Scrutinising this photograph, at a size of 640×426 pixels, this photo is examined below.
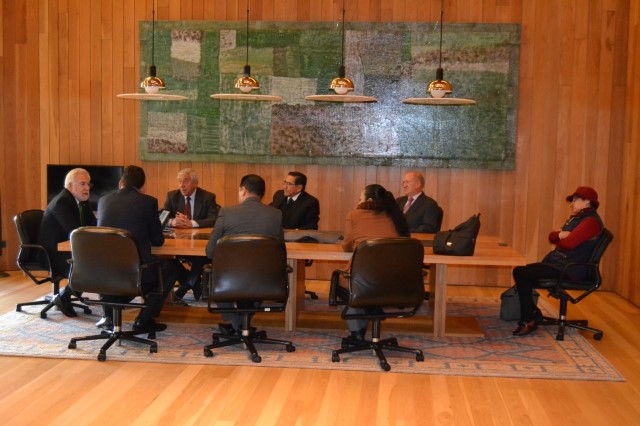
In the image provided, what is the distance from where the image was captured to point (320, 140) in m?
9.08

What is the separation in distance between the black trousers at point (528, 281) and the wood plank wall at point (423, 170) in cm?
219

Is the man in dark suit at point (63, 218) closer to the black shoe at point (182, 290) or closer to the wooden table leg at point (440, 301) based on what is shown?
the black shoe at point (182, 290)

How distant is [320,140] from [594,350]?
4.00 metres

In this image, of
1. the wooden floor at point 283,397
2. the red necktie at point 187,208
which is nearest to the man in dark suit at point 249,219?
the wooden floor at point 283,397

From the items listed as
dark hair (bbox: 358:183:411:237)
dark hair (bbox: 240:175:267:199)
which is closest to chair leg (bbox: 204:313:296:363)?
dark hair (bbox: 240:175:267:199)

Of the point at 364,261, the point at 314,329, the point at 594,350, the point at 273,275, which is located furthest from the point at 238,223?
the point at 594,350

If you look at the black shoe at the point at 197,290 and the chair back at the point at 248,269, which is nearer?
the chair back at the point at 248,269

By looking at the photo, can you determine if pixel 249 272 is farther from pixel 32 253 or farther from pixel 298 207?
pixel 32 253

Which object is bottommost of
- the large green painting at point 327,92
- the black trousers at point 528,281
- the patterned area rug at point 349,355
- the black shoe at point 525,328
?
the patterned area rug at point 349,355

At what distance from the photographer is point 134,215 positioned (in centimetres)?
591

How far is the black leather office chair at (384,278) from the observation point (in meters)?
5.41

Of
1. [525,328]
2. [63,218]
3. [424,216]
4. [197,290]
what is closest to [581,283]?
[525,328]

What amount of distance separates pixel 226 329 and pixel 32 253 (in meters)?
2.03

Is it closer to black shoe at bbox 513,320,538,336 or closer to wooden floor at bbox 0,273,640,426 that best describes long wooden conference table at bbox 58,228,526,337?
black shoe at bbox 513,320,538,336
